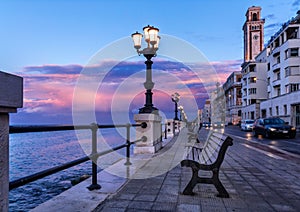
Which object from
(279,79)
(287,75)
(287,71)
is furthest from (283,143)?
(279,79)

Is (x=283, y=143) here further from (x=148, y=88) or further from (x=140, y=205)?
(x=140, y=205)

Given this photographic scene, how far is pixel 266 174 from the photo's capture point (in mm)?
5727

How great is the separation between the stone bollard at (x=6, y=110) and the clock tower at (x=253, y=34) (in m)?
101

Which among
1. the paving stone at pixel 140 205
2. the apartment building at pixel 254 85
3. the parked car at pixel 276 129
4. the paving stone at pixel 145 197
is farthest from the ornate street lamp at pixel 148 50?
the apartment building at pixel 254 85

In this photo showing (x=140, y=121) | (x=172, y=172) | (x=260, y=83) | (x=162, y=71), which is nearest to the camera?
(x=172, y=172)

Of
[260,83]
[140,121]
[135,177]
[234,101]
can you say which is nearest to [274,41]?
[260,83]

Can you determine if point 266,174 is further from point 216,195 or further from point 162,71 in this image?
point 162,71

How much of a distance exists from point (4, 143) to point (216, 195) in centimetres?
320

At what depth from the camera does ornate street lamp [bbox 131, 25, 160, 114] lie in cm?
872

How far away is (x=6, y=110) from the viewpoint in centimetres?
175

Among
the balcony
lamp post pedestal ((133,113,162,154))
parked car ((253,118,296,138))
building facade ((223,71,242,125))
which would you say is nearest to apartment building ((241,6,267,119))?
the balcony

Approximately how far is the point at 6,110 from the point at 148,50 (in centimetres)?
753

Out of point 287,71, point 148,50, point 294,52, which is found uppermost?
point 294,52

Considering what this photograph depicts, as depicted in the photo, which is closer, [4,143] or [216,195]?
[4,143]
